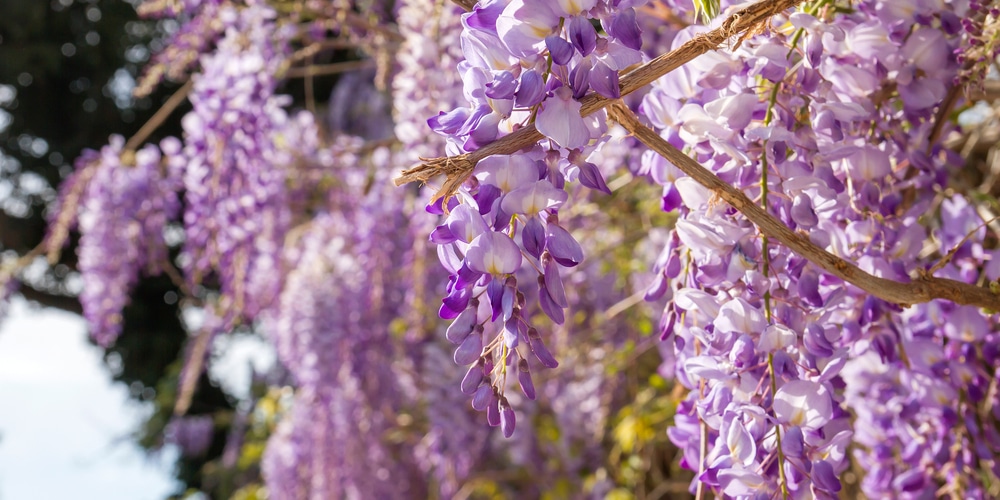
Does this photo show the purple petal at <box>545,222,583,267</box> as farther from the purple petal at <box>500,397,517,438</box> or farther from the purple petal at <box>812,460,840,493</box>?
the purple petal at <box>812,460,840,493</box>

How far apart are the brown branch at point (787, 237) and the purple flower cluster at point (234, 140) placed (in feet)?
4.65

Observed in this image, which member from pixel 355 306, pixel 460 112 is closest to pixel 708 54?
pixel 460 112

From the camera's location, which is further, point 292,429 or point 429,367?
point 292,429

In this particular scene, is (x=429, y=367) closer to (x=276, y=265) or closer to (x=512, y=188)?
(x=276, y=265)

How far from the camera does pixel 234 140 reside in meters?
1.88

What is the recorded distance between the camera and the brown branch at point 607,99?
0.53 metres

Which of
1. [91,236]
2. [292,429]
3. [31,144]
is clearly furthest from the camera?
[31,144]

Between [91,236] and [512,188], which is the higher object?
[512,188]

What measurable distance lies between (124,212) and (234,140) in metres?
0.84

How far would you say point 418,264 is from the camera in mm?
1996

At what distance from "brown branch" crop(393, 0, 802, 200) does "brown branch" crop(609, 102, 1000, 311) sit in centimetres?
2

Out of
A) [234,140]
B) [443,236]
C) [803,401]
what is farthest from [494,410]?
[234,140]

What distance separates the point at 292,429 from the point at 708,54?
2.67 m

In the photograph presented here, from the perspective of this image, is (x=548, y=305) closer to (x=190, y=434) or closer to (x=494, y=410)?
(x=494, y=410)
